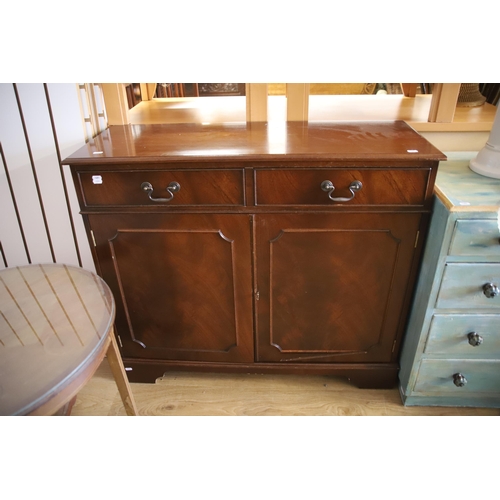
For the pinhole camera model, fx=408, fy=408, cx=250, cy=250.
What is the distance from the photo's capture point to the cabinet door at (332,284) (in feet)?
4.09

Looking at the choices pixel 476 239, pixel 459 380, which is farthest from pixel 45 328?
pixel 459 380

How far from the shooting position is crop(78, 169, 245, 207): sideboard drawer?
46.3 inches

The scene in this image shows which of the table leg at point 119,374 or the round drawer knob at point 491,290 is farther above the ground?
the round drawer knob at point 491,290

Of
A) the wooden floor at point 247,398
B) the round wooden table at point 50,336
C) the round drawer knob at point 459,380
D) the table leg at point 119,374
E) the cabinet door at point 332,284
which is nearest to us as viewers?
the round wooden table at point 50,336

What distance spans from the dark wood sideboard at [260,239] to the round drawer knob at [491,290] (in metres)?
0.21

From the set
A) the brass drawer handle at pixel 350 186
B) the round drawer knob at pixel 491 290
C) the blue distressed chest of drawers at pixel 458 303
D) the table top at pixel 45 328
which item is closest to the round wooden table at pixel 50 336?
the table top at pixel 45 328

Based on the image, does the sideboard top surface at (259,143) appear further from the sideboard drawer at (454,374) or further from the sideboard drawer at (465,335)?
the sideboard drawer at (454,374)

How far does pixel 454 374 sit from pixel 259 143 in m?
1.01

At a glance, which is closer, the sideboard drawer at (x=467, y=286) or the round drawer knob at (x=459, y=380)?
the sideboard drawer at (x=467, y=286)

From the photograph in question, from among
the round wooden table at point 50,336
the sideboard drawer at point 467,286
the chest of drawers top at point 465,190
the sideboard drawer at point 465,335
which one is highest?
the chest of drawers top at point 465,190
